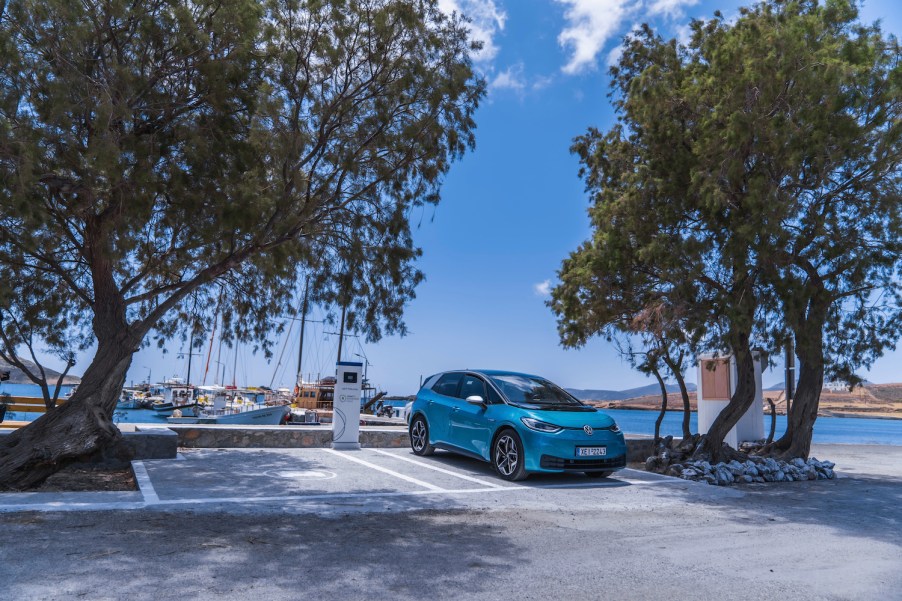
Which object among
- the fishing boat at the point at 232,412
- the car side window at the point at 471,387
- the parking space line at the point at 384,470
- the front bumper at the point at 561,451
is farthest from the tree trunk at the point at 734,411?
the fishing boat at the point at 232,412

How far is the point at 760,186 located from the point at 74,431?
34.6 feet

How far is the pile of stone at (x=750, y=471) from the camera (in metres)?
10.9

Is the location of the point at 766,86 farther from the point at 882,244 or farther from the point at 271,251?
the point at 271,251

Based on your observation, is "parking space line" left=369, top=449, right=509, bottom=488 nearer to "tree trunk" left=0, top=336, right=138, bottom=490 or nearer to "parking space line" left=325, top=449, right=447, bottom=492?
"parking space line" left=325, top=449, right=447, bottom=492

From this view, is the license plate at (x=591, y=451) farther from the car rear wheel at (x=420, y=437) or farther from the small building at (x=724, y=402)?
the small building at (x=724, y=402)

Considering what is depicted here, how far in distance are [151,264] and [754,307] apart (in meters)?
10.1

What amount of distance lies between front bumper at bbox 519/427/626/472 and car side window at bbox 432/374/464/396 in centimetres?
219

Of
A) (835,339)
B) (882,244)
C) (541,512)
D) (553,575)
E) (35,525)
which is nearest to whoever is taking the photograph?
(553,575)

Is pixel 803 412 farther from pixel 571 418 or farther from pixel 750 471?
pixel 571 418

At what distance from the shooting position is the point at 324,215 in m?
9.81

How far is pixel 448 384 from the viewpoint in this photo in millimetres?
11477

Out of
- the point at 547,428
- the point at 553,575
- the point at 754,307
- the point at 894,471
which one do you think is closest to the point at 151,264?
the point at 547,428

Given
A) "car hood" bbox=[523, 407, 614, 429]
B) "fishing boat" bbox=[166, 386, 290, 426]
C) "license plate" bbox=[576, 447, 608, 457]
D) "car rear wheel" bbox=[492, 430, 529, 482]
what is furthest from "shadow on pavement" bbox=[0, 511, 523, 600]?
"fishing boat" bbox=[166, 386, 290, 426]

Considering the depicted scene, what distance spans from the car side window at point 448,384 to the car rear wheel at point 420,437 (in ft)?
2.22
